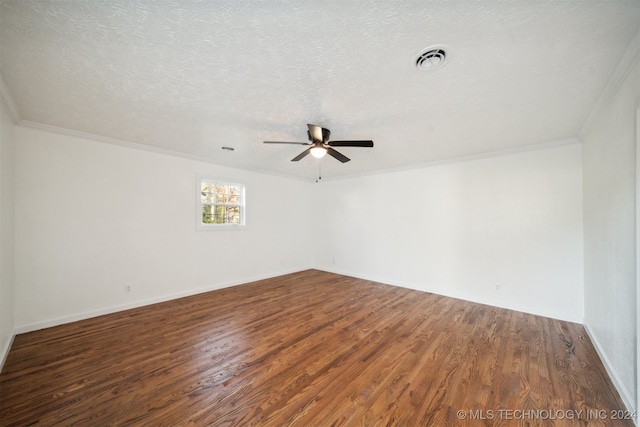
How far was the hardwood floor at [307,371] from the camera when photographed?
162 cm

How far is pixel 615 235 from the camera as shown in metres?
2.02

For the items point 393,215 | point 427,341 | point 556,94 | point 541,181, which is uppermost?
point 556,94

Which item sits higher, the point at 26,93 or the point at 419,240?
the point at 26,93

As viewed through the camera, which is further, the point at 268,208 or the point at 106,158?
the point at 268,208

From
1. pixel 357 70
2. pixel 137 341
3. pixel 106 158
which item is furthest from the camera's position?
pixel 106 158

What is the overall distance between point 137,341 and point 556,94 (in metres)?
4.94

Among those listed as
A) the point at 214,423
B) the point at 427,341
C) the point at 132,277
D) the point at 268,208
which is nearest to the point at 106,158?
the point at 132,277

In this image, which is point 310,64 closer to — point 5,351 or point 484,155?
point 484,155

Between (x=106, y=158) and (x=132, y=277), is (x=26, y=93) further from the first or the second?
(x=132, y=277)

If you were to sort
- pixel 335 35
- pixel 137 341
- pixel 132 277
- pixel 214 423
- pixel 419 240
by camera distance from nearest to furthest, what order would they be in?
pixel 335 35, pixel 214 423, pixel 137 341, pixel 132 277, pixel 419 240

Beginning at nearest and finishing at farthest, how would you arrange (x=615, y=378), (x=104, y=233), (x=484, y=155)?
(x=615, y=378)
(x=104, y=233)
(x=484, y=155)

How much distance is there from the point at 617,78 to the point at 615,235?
131 centimetres

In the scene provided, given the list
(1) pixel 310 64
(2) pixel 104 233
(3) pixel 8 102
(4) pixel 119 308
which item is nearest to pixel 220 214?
(2) pixel 104 233

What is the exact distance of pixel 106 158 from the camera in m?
3.30
